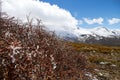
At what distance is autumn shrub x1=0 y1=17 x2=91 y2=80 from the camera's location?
6711 millimetres

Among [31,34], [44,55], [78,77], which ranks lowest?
[78,77]

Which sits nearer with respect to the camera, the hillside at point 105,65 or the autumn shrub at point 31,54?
the autumn shrub at point 31,54

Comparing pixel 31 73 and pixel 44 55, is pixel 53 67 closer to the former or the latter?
pixel 44 55

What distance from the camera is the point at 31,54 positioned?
281 inches

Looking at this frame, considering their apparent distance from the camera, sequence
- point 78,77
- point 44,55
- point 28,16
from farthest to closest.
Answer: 1. point 78,77
2. point 28,16
3. point 44,55

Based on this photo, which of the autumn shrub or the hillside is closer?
the autumn shrub

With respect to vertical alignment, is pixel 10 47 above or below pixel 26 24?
below

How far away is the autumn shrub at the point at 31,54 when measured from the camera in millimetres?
→ 6711

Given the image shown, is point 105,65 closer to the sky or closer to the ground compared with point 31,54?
closer to the ground

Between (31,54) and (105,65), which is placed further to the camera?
(105,65)

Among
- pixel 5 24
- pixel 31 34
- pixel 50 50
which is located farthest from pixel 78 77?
pixel 5 24

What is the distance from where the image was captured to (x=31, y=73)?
6.82 m

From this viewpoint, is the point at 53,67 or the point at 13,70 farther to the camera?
the point at 53,67

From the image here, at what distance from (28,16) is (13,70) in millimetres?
1989
